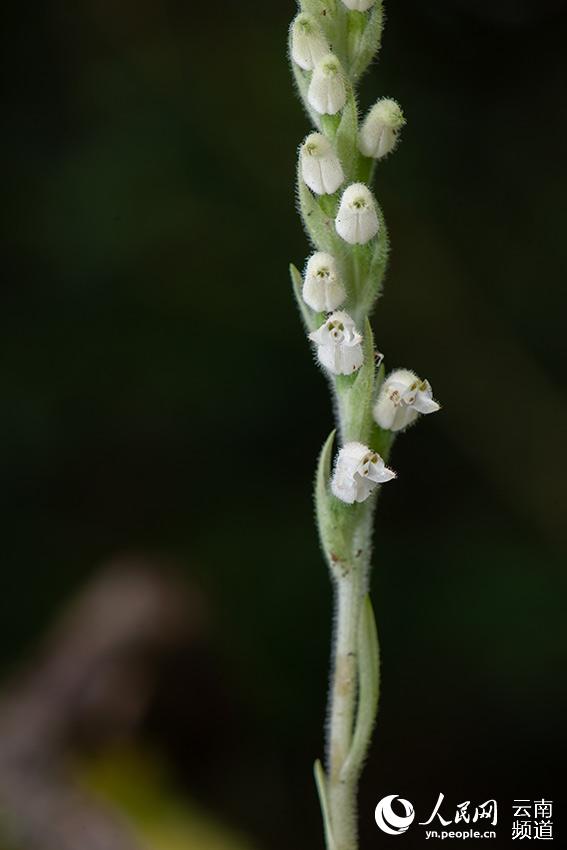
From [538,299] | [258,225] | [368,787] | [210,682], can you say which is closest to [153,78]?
[258,225]

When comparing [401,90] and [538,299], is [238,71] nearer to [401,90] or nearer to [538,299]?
[401,90]

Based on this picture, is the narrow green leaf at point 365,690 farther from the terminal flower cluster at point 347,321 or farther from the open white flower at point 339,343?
the open white flower at point 339,343

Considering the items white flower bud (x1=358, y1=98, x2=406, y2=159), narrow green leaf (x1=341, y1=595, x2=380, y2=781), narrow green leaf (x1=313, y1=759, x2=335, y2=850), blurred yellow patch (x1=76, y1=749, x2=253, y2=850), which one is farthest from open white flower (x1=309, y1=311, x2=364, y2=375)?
blurred yellow patch (x1=76, y1=749, x2=253, y2=850)

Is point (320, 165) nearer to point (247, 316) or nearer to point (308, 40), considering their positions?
point (308, 40)

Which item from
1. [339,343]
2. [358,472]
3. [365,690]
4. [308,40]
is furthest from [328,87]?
[365,690]

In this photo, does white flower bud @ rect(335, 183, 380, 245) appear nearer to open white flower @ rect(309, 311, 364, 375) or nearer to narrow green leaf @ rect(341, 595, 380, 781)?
open white flower @ rect(309, 311, 364, 375)

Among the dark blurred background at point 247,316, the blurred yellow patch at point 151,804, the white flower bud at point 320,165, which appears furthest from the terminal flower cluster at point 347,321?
the dark blurred background at point 247,316
